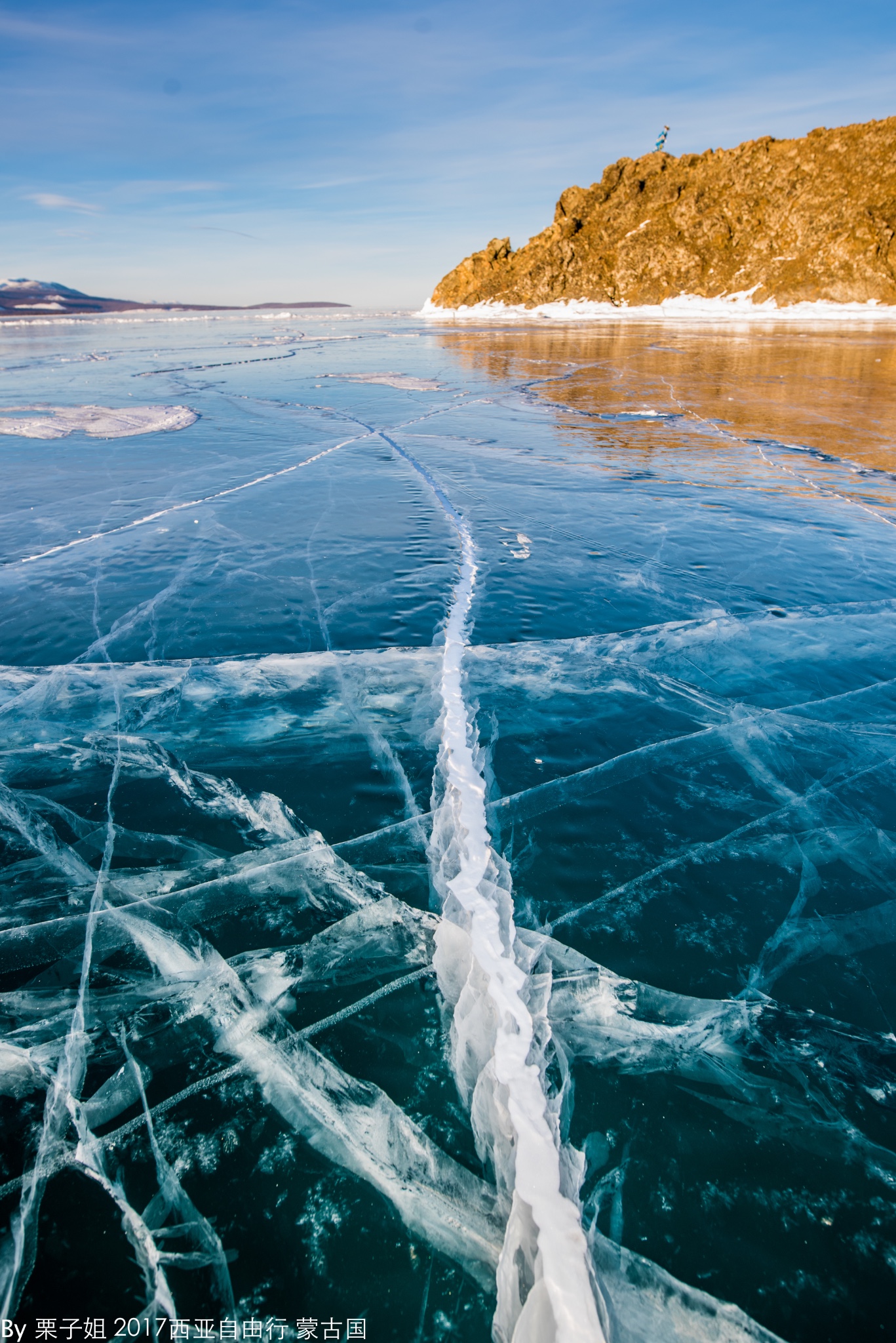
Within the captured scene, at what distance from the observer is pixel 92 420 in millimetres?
12469

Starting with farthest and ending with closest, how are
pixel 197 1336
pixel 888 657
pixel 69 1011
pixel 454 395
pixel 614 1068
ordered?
pixel 454 395
pixel 888 657
pixel 69 1011
pixel 614 1068
pixel 197 1336

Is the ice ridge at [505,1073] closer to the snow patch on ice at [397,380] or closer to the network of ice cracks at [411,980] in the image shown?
the network of ice cracks at [411,980]

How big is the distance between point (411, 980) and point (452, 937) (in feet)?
0.70

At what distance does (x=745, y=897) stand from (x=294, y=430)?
11.5 meters

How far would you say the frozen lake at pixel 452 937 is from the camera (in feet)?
5.15

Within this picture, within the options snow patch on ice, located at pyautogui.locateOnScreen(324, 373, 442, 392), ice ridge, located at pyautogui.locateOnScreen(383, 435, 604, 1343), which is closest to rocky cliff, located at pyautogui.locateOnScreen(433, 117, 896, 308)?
snow patch on ice, located at pyautogui.locateOnScreen(324, 373, 442, 392)

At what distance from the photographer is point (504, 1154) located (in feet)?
5.74

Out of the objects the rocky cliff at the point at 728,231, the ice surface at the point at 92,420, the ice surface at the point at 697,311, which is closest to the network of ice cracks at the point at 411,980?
the ice surface at the point at 92,420

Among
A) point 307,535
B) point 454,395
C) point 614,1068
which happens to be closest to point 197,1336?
point 614,1068

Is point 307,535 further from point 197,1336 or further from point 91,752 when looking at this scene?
point 197,1336

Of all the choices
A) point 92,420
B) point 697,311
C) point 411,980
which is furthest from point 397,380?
point 697,311

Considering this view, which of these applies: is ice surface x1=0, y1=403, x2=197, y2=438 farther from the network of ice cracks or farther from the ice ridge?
the ice ridge

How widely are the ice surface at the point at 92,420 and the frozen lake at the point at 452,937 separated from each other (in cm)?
629

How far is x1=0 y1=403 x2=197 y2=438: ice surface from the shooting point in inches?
456
